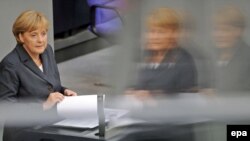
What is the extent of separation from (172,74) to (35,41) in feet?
0.92

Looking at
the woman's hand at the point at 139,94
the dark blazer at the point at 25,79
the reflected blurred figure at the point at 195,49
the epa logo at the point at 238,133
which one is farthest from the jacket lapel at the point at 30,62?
the epa logo at the point at 238,133

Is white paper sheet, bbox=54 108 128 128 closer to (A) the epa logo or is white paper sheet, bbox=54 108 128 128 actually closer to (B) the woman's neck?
(B) the woman's neck

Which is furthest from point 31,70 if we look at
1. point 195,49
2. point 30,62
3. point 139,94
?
point 195,49

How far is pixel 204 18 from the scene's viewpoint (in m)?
0.76

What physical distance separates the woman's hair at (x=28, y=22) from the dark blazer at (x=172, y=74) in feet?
0.69

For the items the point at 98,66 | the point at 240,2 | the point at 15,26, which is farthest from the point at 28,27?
the point at 240,2

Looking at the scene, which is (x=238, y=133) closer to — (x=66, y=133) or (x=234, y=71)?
(x=234, y=71)

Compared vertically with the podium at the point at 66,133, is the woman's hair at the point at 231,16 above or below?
above

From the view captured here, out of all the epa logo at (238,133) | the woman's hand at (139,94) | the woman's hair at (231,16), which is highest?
the woman's hair at (231,16)

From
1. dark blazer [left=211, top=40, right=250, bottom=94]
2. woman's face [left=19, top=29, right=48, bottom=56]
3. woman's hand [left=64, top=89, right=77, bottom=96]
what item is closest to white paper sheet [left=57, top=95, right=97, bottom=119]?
woman's hand [left=64, top=89, right=77, bottom=96]

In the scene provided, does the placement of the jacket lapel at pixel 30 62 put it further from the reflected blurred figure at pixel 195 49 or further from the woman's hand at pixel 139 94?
the reflected blurred figure at pixel 195 49

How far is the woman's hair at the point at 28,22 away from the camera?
2.56 feet

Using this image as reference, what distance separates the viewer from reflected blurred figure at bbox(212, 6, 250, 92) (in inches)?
30.0

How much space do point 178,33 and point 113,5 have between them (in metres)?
0.14
